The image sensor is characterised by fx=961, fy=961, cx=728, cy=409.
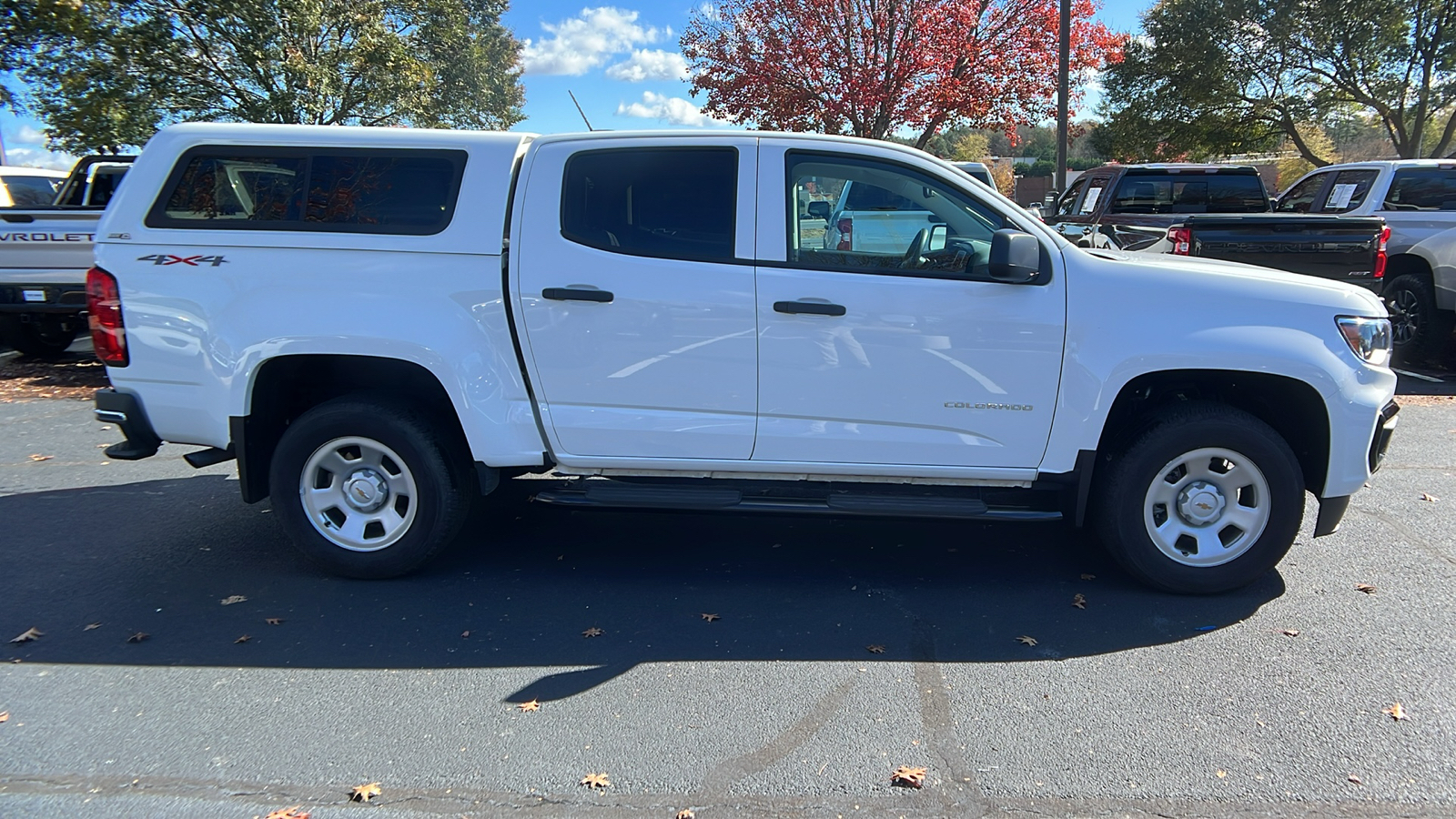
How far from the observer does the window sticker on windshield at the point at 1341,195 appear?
10.8m

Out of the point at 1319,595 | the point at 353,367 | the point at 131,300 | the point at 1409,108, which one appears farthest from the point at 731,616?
the point at 1409,108

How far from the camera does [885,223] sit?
4.31 meters

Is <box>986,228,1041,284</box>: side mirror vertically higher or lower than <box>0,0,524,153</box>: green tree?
lower

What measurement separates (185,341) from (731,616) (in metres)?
2.74

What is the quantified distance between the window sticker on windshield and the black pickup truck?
85 cm

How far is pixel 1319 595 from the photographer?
14.5ft

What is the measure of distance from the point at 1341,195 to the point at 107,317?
12.0 meters

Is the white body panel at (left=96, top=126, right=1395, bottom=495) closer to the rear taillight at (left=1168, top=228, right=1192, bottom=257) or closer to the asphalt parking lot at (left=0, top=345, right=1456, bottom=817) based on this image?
the asphalt parking lot at (left=0, top=345, right=1456, bottom=817)

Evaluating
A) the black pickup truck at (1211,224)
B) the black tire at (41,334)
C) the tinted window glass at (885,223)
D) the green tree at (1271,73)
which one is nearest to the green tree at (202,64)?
the black tire at (41,334)

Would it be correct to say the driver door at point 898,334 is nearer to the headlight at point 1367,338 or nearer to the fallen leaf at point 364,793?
→ the headlight at point 1367,338

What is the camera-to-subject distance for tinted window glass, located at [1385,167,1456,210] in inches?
400

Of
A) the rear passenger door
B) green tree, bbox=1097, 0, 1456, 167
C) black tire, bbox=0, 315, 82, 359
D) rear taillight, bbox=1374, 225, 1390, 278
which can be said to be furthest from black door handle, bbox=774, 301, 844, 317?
green tree, bbox=1097, 0, 1456, 167

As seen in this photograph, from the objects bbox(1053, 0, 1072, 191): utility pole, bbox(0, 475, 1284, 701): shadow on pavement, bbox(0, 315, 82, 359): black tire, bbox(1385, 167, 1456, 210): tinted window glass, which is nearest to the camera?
bbox(0, 475, 1284, 701): shadow on pavement

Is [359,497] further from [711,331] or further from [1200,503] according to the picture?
[1200,503]
